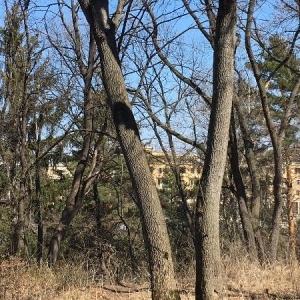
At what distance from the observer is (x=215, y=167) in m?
5.72

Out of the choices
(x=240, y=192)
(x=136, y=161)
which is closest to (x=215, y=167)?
(x=136, y=161)

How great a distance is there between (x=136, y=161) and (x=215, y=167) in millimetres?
928

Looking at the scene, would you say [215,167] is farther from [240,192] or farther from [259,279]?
[240,192]

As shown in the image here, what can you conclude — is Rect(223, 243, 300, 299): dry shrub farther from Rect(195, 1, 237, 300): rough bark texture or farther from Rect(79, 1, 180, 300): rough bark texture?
Rect(79, 1, 180, 300): rough bark texture

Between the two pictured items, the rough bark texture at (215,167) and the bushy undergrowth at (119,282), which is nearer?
the rough bark texture at (215,167)

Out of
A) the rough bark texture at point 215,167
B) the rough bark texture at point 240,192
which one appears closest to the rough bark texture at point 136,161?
the rough bark texture at point 215,167

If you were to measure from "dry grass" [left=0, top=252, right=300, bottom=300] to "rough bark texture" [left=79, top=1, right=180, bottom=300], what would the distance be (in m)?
1.21

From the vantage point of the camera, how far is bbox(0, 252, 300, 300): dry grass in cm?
673

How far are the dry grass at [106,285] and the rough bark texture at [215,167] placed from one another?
1.12m

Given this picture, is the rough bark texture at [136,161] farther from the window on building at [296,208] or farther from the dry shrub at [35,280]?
Result: the window on building at [296,208]

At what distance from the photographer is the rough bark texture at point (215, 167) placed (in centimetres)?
558

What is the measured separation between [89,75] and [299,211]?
86.0 feet

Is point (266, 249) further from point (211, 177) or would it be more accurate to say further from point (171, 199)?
point (171, 199)

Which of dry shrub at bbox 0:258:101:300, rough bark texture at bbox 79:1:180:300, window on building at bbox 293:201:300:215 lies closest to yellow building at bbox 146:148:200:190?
dry shrub at bbox 0:258:101:300
